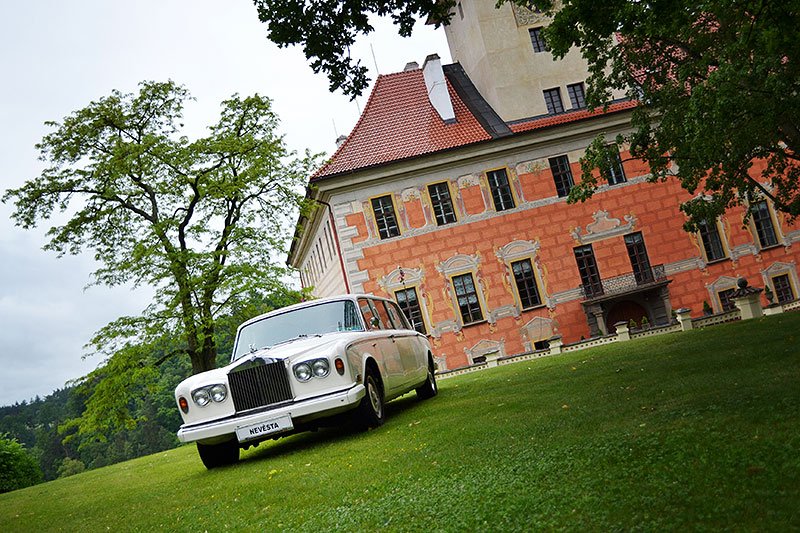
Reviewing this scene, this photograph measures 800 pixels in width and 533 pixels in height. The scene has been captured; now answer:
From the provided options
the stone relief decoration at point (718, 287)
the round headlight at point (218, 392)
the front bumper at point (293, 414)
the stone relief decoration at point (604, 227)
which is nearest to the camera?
the front bumper at point (293, 414)

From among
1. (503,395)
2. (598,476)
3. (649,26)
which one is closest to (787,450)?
(598,476)

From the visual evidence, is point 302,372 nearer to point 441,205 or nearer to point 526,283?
point 441,205

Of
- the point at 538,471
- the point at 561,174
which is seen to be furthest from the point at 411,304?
the point at 538,471

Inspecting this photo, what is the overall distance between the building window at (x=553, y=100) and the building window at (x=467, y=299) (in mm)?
9067

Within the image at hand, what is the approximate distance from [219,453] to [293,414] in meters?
1.45


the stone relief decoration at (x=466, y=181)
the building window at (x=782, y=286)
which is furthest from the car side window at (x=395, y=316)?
the building window at (x=782, y=286)

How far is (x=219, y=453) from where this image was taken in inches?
380

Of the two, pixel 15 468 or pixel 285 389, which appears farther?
pixel 15 468

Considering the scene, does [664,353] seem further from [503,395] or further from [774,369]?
[774,369]

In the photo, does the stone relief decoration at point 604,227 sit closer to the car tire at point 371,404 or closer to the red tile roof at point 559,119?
the red tile roof at point 559,119

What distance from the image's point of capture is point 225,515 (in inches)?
234

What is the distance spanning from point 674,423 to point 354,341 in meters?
4.63

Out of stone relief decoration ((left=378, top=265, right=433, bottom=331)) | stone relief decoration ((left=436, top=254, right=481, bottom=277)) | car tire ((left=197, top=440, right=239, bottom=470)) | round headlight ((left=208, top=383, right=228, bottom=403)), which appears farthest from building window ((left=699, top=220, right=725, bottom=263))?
round headlight ((left=208, top=383, right=228, bottom=403))

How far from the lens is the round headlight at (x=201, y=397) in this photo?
9.23 metres
